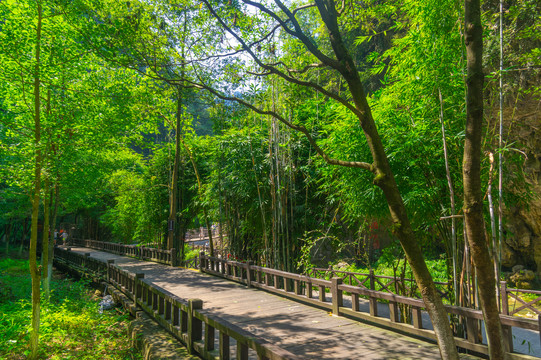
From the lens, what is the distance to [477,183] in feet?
5.56

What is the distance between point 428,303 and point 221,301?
14.1ft

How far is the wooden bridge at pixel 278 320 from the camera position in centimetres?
326

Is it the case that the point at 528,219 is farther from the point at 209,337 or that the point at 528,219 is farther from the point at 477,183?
the point at 477,183

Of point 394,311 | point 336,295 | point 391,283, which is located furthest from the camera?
point 391,283

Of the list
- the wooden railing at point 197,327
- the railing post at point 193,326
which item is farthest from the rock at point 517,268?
the railing post at point 193,326

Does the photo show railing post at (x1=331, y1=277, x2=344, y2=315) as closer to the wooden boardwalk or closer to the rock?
the wooden boardwalk

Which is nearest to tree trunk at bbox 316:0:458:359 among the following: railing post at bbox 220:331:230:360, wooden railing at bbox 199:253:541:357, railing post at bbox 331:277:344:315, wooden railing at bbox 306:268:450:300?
wooden railing at bbox 199:253:541:357

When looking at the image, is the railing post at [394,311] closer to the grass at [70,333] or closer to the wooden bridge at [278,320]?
the wooden bridge at [278,320]

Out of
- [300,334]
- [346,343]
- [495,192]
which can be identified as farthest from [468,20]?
[300,334]

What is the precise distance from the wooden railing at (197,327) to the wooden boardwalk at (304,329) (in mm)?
415

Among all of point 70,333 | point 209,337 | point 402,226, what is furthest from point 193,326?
point 70,333

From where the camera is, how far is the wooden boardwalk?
137 inches

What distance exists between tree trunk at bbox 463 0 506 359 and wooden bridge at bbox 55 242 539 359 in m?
1.18

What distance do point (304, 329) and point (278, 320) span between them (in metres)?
0.51
